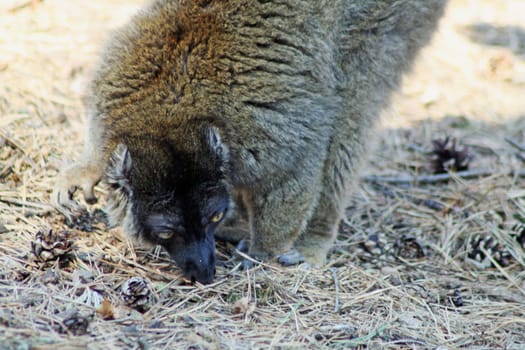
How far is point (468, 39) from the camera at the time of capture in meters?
9.53

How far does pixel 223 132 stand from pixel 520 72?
5.67m

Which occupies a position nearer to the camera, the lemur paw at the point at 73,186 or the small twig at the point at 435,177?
the lemur paw at the point at 73,186

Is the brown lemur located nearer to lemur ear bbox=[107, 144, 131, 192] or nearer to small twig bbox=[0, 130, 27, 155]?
lemur ear bbox=[107, 144, 131, 192]

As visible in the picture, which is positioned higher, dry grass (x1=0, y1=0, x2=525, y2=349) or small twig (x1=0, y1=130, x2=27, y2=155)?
small twig (x1=0, y1=130, x2=27, y2=155)

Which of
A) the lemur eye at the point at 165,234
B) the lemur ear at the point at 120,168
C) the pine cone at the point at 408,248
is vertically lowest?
the pine cone at the point at 408,248

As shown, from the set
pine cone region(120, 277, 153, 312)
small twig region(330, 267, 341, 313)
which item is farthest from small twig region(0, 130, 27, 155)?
small twig region(330, 267, 341, 313)

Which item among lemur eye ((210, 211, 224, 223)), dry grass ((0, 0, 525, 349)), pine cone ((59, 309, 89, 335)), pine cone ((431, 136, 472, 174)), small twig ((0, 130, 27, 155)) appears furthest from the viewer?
pine cone ((431, 136, 472, 174))

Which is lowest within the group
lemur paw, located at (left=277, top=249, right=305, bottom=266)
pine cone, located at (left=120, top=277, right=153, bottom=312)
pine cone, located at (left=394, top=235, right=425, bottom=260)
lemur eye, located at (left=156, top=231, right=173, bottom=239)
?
pine cone, located at (left=394, top=235, right=425, bottom=260)

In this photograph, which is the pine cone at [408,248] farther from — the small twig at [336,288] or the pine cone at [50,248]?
the pine cone at [50,248]

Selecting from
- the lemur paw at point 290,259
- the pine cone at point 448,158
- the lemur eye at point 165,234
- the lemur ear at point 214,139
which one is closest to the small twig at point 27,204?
the lemur eye at point 165,234

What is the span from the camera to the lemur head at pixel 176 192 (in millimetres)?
4004

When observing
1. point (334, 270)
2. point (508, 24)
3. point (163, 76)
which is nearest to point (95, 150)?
point (163, 76)

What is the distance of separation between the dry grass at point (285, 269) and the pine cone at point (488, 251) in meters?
0.03

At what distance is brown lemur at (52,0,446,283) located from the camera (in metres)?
4.11
